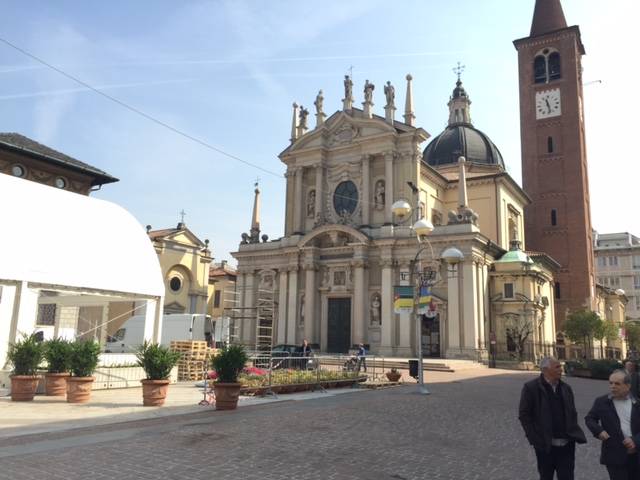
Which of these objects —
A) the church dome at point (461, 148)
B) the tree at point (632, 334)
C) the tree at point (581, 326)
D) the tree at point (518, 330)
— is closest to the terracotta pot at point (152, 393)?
the tree at point (518, 330)

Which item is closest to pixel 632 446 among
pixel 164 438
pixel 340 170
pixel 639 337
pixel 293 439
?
pixel 293 439

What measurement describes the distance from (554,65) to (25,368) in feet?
176

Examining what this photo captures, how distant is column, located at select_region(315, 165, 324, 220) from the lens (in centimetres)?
4069

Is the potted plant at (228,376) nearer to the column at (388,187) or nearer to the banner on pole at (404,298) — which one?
the banner on pole at (404,298)

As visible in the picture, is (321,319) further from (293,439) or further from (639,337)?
(639,337)

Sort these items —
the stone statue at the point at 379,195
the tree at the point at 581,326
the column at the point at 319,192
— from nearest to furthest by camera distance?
the stone statue at the point at 379,195 → the column at the point at 319,192 → the tree at the point at 581,326

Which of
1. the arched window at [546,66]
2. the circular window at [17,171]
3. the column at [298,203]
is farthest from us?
the arched window at [546,66]

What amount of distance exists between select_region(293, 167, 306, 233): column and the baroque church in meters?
0.09

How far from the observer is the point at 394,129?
38.1 meters

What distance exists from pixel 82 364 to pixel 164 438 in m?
5.75

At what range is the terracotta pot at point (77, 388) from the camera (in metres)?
13.6

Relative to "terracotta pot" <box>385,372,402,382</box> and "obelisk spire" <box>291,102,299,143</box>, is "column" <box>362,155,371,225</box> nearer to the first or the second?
"obelisk spire" <box>291,102,299,143</box>

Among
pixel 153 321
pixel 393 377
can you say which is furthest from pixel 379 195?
pixel 153 321

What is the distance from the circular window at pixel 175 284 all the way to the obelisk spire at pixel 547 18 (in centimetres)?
4260
